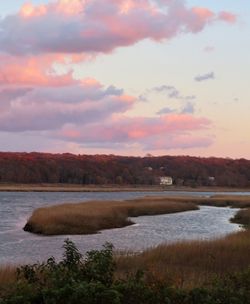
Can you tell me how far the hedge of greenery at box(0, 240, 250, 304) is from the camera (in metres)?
8.73

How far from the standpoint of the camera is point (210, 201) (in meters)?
86.6

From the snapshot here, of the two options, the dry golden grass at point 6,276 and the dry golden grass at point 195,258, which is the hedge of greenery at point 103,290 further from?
the dry golden grass at point 195,258

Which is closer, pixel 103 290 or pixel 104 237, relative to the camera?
pixel 103 290

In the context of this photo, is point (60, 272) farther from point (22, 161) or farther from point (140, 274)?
point (22, 161)

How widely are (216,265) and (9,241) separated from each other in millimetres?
16748

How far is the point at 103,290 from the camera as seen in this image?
8922 millimetres

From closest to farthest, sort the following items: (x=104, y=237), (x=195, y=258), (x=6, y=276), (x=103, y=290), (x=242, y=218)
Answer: (x=103, y=290) → (x=6, y=276) → (x=195, y=258) → (x=104, y=237) → (x=242, y=218)

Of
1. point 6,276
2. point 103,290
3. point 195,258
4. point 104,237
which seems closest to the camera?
point 103,290

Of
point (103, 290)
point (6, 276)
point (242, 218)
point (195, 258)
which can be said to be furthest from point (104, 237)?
point (103, 290)

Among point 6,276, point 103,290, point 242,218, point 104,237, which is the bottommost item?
point 104,237

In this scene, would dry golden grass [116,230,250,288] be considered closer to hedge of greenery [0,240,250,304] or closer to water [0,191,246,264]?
water [0,191,246,264]

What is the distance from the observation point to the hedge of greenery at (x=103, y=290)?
28.6 ft

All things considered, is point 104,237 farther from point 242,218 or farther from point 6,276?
point 6,276

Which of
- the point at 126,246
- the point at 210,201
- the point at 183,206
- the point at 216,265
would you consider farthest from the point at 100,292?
the point at 210,201
